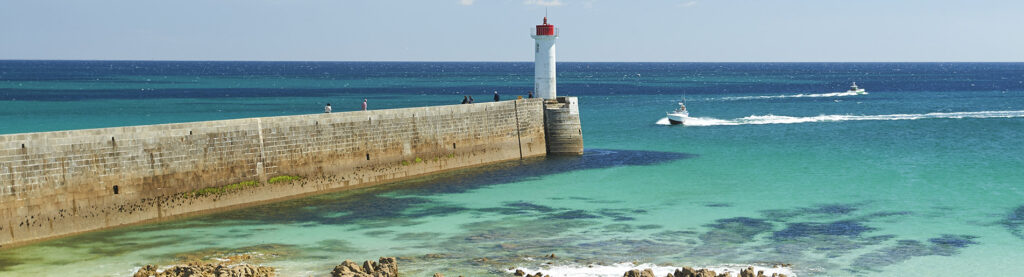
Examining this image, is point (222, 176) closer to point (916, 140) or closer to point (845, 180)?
point (845, 180)

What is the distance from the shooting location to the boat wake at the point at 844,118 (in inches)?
2171

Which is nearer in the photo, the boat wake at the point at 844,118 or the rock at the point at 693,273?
the rock at the point at 693,273

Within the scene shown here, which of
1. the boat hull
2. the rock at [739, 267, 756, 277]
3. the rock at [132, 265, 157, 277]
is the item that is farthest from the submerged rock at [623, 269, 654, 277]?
the boat hull

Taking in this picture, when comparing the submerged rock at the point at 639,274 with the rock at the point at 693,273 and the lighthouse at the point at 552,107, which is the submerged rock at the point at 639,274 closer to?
the rock at the point at 693,273

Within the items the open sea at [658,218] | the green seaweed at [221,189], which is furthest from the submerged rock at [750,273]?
the green seaweed at [221,189]

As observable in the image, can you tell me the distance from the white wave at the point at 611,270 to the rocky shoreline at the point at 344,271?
0.34 meters

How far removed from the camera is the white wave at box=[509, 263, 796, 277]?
17.8 m

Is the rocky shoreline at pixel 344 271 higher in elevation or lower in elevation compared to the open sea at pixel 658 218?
higher

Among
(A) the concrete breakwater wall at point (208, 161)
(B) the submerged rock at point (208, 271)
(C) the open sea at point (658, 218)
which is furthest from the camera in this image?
(A) the concrete breakwater wall at point (208, 161)

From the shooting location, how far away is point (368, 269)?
17.2 metres

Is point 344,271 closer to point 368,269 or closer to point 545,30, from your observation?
point 368,269

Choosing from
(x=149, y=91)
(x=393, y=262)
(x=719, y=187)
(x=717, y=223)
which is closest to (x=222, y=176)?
(x=393, y=262)

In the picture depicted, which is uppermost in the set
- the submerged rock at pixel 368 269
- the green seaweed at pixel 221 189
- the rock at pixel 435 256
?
the green seaweed at pixel 221 189

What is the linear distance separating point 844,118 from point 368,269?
47.8 metres
